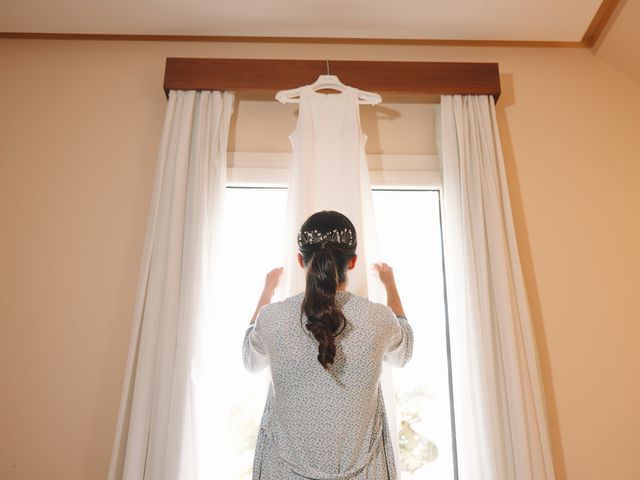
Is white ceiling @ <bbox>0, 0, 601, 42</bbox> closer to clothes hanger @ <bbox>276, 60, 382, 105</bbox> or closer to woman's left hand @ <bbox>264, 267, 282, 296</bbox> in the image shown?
clothes hanger @ <bbox>276, 60, 382, 105</bbox>

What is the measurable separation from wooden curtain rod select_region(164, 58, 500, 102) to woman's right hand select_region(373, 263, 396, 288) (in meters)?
0.80

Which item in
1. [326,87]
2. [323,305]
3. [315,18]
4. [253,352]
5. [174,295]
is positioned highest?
[315,18]

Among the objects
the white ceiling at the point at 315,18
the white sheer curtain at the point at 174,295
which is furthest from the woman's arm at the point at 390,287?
the white ceiling at the point at 315,18

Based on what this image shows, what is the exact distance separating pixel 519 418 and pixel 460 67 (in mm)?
1412

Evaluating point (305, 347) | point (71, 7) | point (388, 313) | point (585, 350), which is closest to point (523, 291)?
A: point (585, 350)

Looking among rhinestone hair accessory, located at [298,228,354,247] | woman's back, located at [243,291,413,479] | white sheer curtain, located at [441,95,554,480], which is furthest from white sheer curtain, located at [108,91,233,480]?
white sheer curtain, located at [441,95,554,480]

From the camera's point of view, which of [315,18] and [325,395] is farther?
[315,18]

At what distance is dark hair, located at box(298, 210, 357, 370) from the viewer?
1.06 m

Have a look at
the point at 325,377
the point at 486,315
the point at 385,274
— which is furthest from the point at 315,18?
the point at 325,377

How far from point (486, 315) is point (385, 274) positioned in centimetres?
42

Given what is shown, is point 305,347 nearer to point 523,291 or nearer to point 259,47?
point 523,291

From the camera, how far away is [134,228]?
5.94 feet

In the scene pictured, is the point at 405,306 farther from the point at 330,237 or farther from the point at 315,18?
the point at 315,18

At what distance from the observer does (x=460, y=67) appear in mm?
1893
